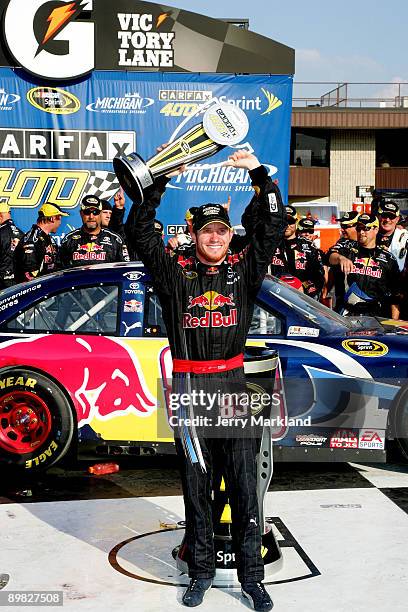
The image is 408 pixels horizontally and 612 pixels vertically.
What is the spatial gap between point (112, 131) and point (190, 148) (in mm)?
10348

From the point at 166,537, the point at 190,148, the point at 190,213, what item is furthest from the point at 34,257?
the point at 190,148

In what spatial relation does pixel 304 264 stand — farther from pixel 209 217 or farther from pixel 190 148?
pixel 190 148

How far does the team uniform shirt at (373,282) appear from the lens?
787cm

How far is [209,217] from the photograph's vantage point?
156 inches

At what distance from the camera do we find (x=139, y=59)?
1394 cm

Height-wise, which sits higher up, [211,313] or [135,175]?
[135,175]

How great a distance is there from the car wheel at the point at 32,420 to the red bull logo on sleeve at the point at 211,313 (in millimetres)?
1996

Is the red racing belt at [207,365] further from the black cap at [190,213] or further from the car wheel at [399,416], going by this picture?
the car wheel at [399,416]

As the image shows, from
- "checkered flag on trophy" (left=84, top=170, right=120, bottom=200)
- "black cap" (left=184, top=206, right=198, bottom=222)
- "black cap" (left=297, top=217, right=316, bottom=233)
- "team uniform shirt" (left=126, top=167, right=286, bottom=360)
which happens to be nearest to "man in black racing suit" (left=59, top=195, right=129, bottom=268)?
"black cap" (left=184, top=206, right=198, bottom=222)

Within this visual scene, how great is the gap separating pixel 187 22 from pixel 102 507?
1061 cm

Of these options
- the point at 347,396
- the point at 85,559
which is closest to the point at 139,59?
the point at 347,396

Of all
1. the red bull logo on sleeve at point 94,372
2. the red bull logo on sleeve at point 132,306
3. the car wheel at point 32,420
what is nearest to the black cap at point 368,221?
the red bull logo on sleeve at point 132,306

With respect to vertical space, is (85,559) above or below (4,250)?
below

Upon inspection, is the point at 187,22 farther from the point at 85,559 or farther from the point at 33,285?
the point at 85,559
